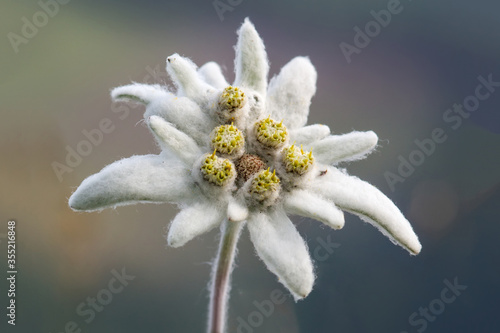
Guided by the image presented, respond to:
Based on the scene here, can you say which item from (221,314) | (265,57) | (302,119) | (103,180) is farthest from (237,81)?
(221,314)

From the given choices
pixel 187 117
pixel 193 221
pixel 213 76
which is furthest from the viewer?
pixel 213 76

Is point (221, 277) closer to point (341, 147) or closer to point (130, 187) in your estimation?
point (130, 187)

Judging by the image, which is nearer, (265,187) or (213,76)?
(265,187)

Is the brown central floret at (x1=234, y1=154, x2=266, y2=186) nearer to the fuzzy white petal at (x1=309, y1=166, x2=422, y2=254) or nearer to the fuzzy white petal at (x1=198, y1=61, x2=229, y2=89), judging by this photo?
the fuzzy white petal at (x1=309, y1=166, x2=422, y2=254)

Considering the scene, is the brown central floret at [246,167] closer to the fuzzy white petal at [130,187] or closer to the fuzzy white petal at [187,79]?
the fuzzy white petal at [130,187]

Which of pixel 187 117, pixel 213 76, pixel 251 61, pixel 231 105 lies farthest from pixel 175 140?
pixel 213 76

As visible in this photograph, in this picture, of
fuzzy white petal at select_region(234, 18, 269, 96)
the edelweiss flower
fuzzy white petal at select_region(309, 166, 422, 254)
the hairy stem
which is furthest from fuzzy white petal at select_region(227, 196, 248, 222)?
fuzzy white petal at select_region(234, 18, 269, 96)

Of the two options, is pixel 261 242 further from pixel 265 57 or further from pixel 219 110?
pixel 265 57
